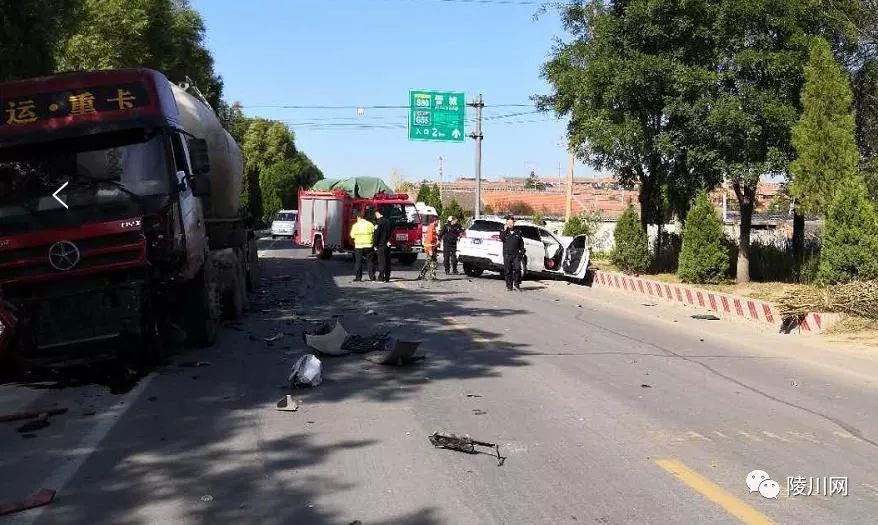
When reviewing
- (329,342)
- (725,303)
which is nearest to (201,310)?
(329,342)

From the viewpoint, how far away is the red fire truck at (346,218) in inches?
1119

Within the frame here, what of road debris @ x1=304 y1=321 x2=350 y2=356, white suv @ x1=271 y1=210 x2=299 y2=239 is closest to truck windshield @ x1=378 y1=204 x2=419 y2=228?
road debris @ x1=304 y1=321 x2=350 y2=356

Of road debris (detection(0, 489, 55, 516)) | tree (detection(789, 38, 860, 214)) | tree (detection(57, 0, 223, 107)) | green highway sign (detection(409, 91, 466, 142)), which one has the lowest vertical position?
road debris (detection(0, 489, 55, 516))

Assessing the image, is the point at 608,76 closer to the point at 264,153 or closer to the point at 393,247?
the point at 393,247

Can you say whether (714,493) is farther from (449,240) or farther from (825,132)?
(449,240)

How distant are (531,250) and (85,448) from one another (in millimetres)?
19008

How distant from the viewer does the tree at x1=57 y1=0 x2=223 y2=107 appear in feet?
84.8

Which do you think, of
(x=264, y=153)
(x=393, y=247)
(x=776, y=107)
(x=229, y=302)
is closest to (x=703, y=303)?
(x=776, y=107)

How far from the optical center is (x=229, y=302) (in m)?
13.2

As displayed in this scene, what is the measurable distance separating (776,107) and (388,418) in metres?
14.7

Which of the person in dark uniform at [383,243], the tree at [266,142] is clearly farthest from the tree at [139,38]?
the tree at [266,142]

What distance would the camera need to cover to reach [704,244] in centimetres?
2023

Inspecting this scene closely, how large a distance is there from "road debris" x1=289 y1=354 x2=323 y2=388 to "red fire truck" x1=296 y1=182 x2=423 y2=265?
18198 mm

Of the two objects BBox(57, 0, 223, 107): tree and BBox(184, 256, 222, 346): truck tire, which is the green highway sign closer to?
BBox(57, 0, 223, 107): tree
